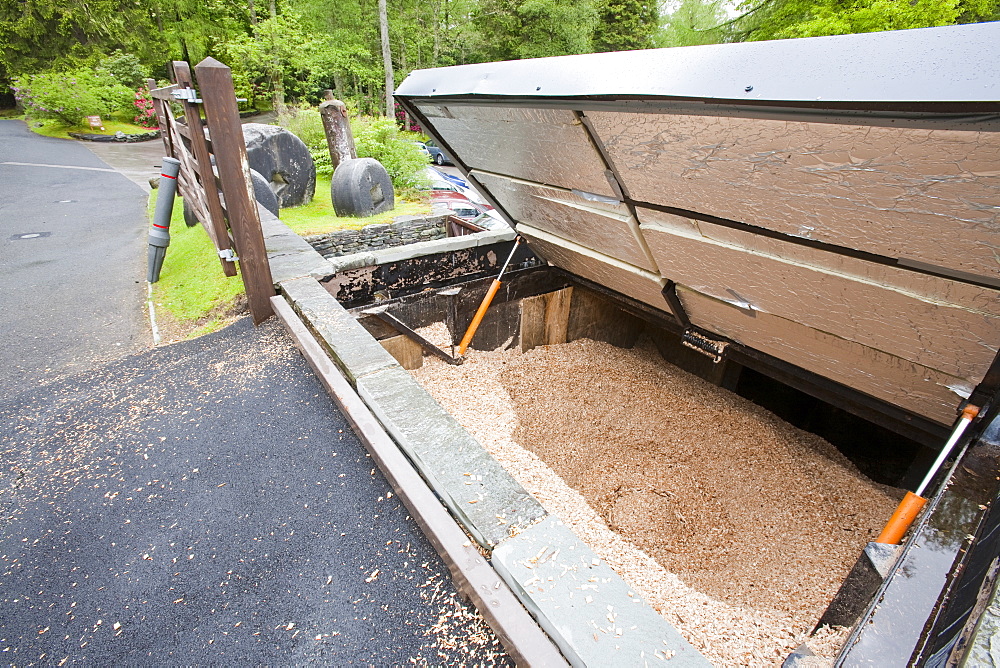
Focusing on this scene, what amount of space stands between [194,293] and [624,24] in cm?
2720

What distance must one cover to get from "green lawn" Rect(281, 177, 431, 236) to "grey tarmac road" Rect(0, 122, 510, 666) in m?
Result: 4.55

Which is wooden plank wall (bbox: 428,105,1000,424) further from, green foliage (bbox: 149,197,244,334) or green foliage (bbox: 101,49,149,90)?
green foliage (bbox: 101,49,149,90)

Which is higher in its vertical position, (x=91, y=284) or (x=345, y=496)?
(x=345, y=496)

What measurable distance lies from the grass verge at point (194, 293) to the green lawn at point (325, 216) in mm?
1640

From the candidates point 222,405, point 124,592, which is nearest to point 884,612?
point 124,592

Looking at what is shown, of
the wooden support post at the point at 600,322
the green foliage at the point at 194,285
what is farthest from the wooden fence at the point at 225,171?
the wooden support post at the point at 600,322

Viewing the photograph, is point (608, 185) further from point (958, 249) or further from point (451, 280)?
point (451, 280)

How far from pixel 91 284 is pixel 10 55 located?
2681cm

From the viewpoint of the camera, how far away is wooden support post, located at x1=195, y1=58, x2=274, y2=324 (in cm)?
302

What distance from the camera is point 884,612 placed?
1181mm

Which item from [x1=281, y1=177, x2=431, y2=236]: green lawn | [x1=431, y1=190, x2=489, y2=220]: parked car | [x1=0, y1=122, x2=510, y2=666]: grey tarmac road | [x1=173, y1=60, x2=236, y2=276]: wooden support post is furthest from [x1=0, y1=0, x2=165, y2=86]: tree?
[x1=0, y1=122, x2=510, y2=666]: grey tarmac road

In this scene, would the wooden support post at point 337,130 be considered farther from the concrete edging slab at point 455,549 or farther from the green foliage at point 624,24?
the green foliage at point 624,24

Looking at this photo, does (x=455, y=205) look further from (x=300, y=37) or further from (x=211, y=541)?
(x=300, y=37)

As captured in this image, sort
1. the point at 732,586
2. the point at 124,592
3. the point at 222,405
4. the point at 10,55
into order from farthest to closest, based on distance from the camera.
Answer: the point at 10,55 < the point at 222,405 < the point at 732,586 < the point at 124,592
